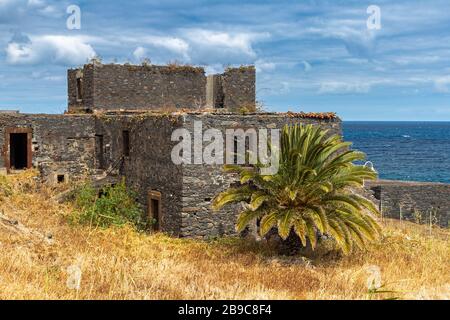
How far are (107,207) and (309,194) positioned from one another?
8083mm

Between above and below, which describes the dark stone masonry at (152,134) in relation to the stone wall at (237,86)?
below

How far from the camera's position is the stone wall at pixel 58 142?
23.3m

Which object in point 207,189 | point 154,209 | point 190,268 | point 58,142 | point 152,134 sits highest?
point 152,134

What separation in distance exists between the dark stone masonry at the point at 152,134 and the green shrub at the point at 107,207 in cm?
42

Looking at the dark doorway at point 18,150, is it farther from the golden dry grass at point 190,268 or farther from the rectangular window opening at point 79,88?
the golden dry grass at point 190,268

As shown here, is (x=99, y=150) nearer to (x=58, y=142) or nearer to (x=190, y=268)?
(x=58, y=142)

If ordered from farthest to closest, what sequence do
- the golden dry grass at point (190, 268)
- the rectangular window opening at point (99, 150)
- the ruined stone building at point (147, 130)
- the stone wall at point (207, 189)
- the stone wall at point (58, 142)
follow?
the rectangular window opening at point (99, 150) → the stone wall at point (58, 142) → the ruined stone building at point (147, 130) → the stone wall at point (207, 189) → the golden dry grass at point (190, 268)

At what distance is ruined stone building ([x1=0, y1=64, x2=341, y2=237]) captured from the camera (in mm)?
17438

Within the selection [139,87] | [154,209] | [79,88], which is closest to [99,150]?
[139,87]

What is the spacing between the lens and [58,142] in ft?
78.7

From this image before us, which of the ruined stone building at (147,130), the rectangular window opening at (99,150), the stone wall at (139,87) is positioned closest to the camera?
the ruined stone building at (147,130)

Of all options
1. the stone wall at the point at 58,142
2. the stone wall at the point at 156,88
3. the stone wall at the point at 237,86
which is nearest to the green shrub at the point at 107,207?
the stone wall at the point at 58,142
